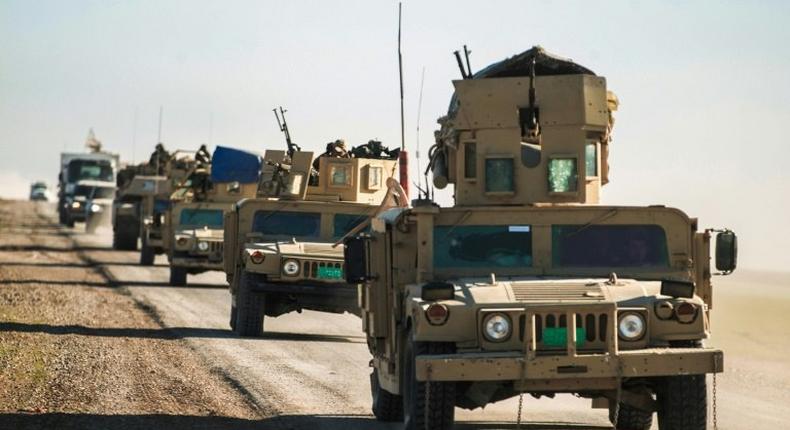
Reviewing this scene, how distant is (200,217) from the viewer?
91.5 ft

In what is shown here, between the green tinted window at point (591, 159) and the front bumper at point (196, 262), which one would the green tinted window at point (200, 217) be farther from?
the green tinted window at point (591, 159)

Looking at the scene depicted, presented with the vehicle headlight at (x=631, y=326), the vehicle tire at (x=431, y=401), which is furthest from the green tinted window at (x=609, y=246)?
the vehicle tire at (x=431, y=401)

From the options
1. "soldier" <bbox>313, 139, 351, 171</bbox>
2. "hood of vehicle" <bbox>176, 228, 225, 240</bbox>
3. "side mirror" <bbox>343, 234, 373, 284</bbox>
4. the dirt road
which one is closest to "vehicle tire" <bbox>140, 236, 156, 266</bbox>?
the dirt road

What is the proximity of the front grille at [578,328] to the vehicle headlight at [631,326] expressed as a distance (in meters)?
0.13

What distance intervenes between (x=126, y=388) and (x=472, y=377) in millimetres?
4750

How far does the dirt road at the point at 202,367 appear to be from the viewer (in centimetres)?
1194

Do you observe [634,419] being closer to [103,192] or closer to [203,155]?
[203,155]

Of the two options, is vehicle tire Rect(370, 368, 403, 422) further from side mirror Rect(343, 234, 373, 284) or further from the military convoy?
side mirror Rect(343, 234, 373, 284)

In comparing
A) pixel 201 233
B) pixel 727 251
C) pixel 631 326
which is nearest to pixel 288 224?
pixel 201 233

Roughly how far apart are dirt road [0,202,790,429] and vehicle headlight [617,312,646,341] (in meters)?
2.03

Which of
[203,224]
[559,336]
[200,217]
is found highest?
[200,217]

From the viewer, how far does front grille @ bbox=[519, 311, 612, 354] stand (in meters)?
9.69

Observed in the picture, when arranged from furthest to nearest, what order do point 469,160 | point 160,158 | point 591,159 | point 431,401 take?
point 160,158
point 591,159
point 469,160
point 431,401

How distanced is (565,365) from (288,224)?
1055cm
